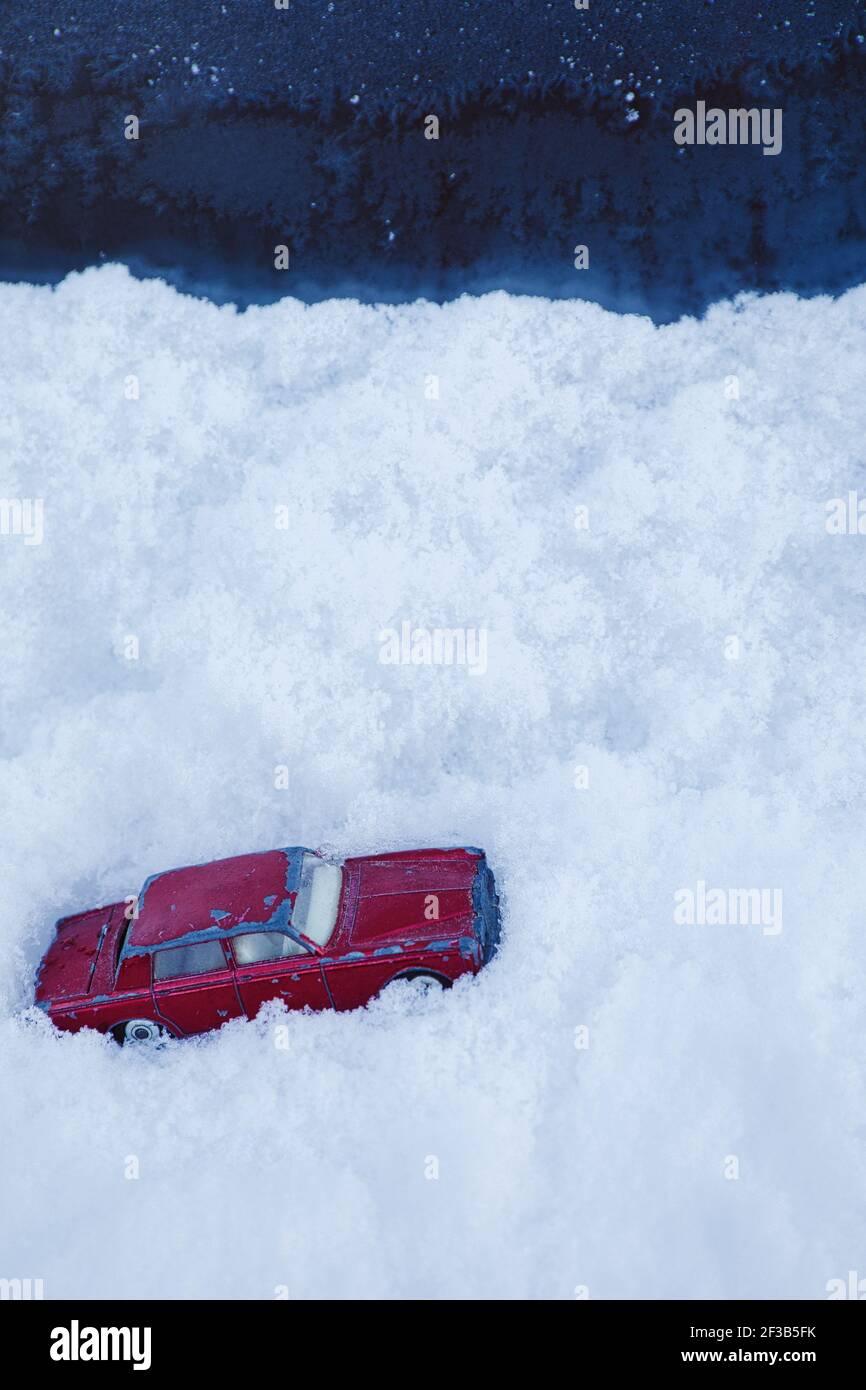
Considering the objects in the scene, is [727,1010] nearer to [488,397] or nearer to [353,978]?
[353,978]

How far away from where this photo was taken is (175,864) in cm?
766

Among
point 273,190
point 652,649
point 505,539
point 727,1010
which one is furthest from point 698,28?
point 727,1010

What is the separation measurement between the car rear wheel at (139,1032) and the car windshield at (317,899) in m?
1.28

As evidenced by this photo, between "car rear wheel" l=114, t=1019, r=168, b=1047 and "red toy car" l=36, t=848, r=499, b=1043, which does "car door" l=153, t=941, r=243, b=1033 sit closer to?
"red toy car" l=36, t=848, r=499, b=1043

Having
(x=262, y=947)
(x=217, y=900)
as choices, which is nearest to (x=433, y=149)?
(x=217, y=900)

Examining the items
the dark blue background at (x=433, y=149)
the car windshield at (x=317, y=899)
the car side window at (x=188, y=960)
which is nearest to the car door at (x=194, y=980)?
the car side window at (x=188, y=960)

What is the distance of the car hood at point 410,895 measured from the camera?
20.9ft

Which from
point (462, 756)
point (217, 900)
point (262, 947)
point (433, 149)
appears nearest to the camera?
point (262, 947)

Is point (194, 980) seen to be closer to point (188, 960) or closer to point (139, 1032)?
point (188, 960)

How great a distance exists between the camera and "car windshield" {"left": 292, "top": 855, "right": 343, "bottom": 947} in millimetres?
6316

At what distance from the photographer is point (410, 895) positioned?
658 centimetres

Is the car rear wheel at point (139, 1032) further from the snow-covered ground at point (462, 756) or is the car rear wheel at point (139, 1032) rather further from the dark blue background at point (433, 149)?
the dark blue background at point (433, 149)

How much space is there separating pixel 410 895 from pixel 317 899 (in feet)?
2.15

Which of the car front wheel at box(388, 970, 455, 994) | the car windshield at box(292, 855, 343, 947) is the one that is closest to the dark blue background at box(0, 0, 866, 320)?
the car windshield at box(292, 855, 343, 947)
